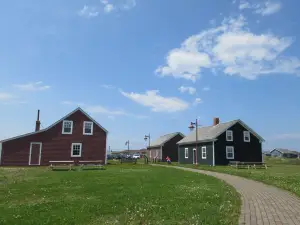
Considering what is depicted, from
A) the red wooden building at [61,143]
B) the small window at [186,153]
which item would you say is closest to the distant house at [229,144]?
the small window at [186,153]

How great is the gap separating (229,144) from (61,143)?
78.8 feet

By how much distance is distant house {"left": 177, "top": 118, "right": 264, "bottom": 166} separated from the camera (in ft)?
143

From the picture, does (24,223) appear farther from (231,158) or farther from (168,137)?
(168,137)

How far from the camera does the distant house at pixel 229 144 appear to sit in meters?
43.6

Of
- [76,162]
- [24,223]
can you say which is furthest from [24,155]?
[24,223]

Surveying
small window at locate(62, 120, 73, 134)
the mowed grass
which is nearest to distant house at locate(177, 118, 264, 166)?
small window at locate(62, 120, 73, 134)

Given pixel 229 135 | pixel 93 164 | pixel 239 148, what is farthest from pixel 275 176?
pixel 93 164

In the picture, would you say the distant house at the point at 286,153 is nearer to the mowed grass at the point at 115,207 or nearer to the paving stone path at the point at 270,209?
the paving stone path at the point at 270,209

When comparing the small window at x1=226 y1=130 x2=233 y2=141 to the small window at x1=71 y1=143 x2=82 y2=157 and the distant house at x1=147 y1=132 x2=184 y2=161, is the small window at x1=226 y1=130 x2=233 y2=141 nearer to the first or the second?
the distant house at x1=147 y1=132 x2=184 y2=161

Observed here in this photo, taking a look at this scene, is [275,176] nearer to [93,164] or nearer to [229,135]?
[229,135]

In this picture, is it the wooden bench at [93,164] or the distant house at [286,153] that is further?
the distant house at [286,153]

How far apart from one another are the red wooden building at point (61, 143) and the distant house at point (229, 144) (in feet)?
48.8

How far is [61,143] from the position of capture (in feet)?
129

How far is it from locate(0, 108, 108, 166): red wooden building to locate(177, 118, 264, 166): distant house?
14.9 metres
